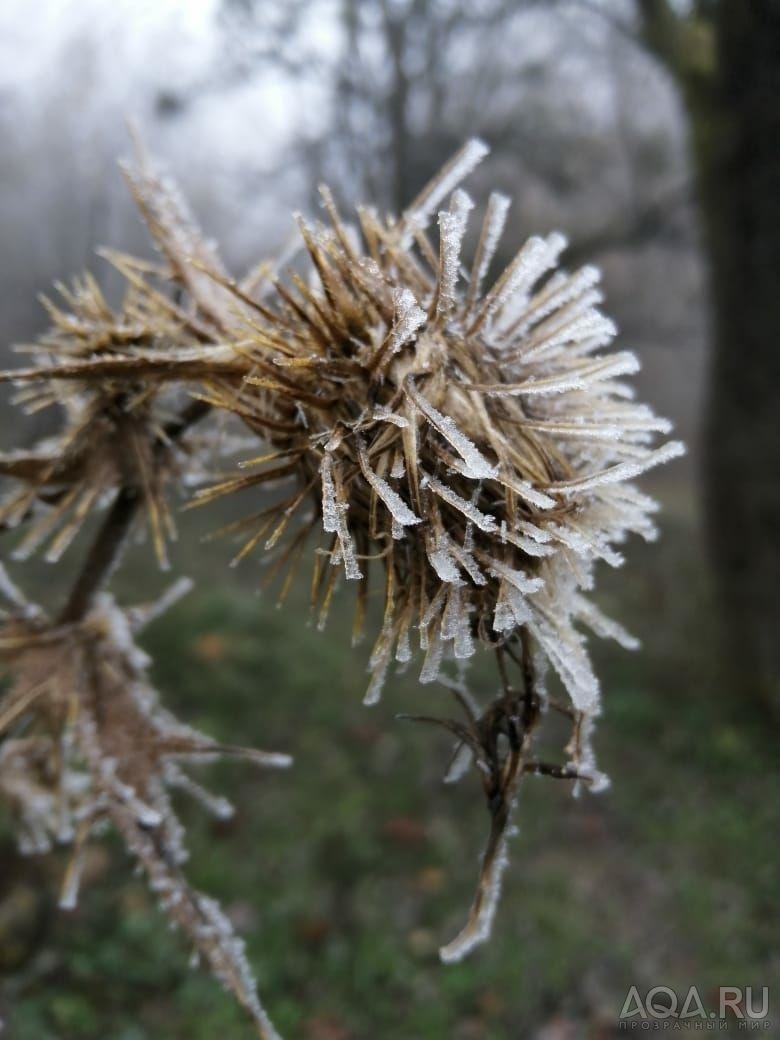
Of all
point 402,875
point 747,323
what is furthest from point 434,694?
point 747,323

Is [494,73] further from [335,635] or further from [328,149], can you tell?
[335,635]

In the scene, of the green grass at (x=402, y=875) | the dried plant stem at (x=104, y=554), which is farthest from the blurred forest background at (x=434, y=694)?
the dried plant stem at (x=104, y=554)

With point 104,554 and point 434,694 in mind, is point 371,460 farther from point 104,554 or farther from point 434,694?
point 434,694

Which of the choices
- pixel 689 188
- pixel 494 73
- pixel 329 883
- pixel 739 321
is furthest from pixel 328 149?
pixel 329 883

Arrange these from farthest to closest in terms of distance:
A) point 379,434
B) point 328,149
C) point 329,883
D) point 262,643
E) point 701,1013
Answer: point 328,149, point 262,643, point 329,883, point 701,1013, point 379,434

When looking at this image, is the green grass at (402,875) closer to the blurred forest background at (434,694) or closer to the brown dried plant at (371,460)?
the blurred forest background at (434,694)
